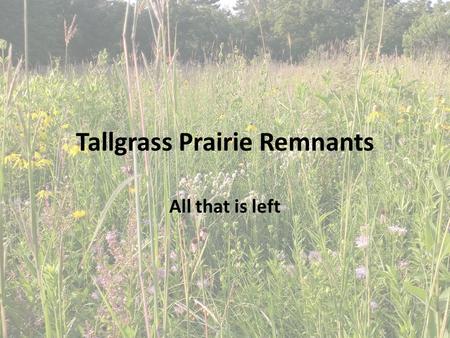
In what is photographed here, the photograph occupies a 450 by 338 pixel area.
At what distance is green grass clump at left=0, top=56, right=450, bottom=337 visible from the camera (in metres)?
0.80

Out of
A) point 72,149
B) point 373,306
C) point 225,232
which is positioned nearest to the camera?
point 373,306

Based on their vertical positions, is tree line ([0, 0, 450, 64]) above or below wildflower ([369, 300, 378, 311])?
above

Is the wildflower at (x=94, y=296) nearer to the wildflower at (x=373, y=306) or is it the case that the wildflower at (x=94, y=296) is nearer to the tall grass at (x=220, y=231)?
the tall grass at (x=220, y=231)

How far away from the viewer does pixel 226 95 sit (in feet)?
9.46

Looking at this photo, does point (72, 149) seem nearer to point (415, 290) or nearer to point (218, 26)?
point (415, 290)

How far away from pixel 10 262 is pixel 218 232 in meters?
0.59

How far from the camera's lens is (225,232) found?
1318 mm

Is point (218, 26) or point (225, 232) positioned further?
point (218, 26)

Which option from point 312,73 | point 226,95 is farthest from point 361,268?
point 312,73

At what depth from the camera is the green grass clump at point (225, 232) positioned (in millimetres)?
805

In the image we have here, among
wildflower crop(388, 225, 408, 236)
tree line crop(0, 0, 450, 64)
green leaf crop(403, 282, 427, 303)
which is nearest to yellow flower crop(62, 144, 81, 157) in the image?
wildflower crop(388, 225, 408, 236)

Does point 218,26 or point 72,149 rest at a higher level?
point 218,26

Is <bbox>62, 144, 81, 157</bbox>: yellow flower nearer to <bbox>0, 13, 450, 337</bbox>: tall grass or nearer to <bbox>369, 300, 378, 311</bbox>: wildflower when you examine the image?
<bbox>0, 13, 450, 337</bbox>: tall grass

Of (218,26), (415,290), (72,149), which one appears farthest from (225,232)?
(218,26)
